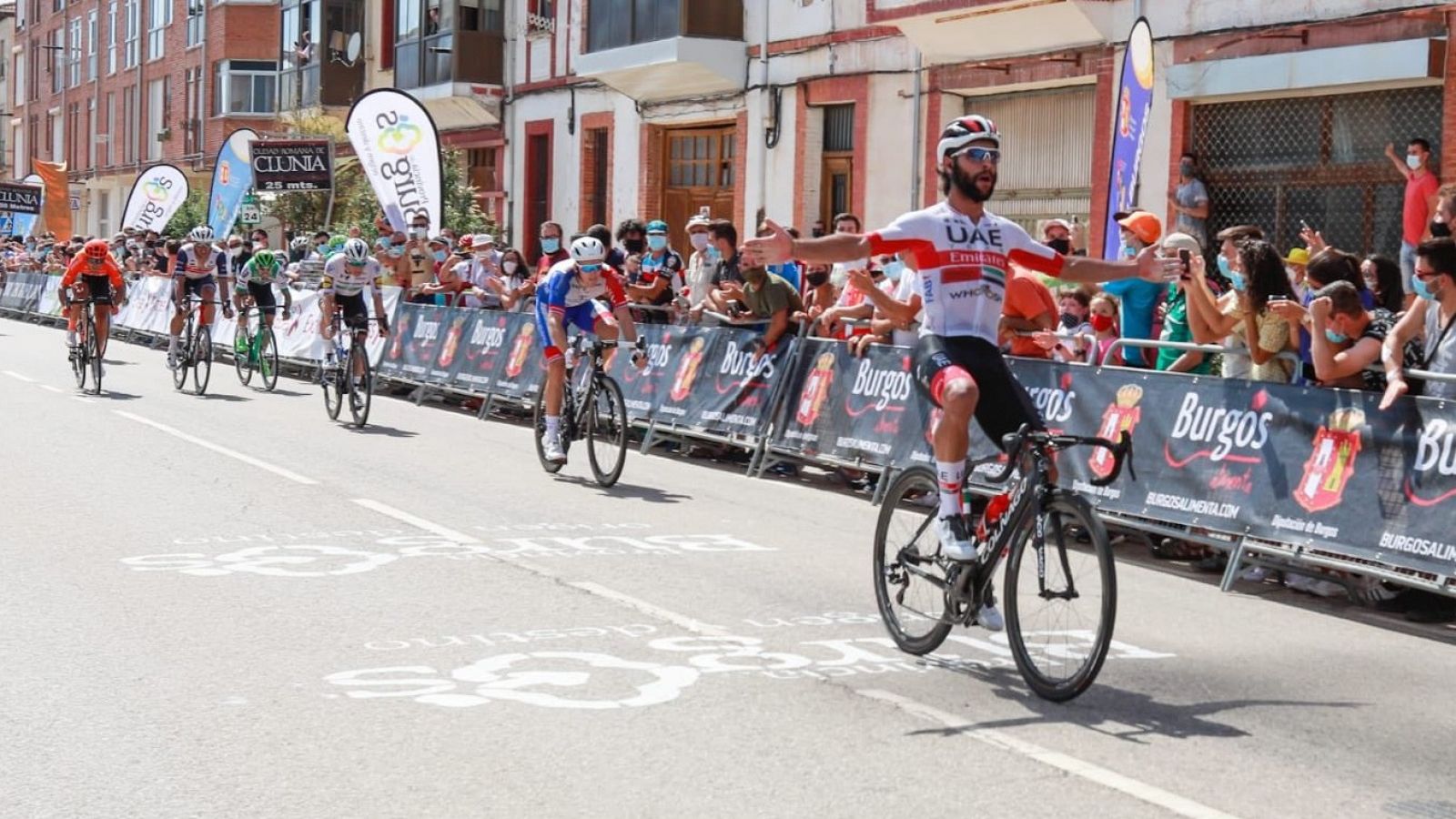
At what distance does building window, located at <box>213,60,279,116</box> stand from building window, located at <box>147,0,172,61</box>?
24.0 ft

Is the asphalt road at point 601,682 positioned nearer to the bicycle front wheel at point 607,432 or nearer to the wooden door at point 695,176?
the bicycle front wheel at point 607,432

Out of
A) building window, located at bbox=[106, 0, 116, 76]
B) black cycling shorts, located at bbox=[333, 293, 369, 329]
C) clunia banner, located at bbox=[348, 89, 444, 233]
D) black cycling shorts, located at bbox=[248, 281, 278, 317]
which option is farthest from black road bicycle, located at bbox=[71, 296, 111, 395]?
building window, located at bbox=[106, 0, 116, 76]

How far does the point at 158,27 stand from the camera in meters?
64.2

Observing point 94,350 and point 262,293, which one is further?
point 262,293

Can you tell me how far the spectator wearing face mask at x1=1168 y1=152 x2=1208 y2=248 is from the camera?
1988cm

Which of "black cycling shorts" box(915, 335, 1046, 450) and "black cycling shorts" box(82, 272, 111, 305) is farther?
"black cycling shorts" box(82, 272, 111, 305)

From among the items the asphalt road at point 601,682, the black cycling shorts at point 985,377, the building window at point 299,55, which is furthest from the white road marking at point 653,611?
the building window at point 299,55

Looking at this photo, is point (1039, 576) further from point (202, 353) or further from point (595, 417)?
point (202, 353)

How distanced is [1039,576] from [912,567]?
896 mm

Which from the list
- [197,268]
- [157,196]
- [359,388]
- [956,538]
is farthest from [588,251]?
[157,196]

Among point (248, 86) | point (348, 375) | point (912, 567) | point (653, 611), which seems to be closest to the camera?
point (912, 567)

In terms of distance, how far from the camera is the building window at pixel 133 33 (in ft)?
218

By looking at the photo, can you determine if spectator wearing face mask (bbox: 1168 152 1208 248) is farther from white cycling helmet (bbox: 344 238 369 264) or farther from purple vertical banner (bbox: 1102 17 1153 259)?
white cycling helmet (bbox: 344 238 369 264)

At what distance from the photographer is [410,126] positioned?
26.2 meters
